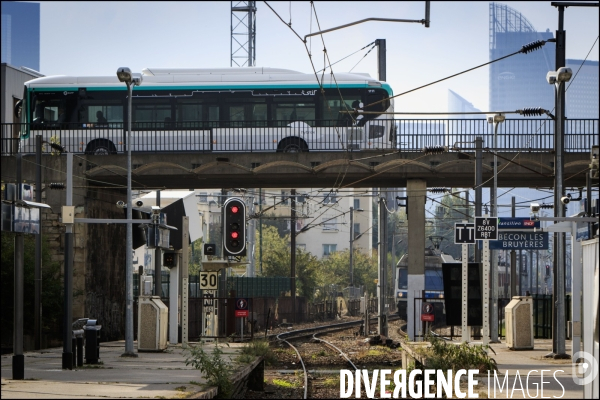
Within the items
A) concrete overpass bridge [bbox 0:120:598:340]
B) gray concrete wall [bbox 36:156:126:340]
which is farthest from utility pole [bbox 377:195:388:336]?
gray concrete wall [bbox 36:156:126:340]

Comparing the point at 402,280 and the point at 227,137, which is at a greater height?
the point at 227,137

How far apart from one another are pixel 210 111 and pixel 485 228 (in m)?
17.0

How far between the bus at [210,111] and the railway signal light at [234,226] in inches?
436

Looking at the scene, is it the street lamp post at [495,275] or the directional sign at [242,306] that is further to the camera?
the directional sign at [242,306]

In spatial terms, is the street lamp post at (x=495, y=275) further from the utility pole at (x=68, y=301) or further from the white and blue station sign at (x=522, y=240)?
the utility pole at (x=68, y=301)

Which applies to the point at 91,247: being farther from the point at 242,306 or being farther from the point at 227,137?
the point at 227,137

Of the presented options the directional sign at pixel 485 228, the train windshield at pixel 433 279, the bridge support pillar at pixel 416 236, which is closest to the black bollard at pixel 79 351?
the directional sign at pixel 485 228

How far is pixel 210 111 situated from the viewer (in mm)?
36719

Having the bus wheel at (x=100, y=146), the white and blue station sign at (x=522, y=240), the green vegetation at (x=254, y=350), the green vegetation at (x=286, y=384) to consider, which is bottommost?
the green vegetation at (x=286, y=384)

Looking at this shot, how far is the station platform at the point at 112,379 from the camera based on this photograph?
13633 millimetres

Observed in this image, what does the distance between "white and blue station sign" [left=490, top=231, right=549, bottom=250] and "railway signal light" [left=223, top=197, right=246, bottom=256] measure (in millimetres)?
7211

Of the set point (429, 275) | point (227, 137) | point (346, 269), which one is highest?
point (227, 137)

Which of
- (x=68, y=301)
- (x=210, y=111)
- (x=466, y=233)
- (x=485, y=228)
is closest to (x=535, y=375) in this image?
(x=485, y=228)

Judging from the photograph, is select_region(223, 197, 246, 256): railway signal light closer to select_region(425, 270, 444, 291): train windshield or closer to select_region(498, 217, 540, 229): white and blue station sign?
select_region(498, 217, 540, 229): white and blue station sign
